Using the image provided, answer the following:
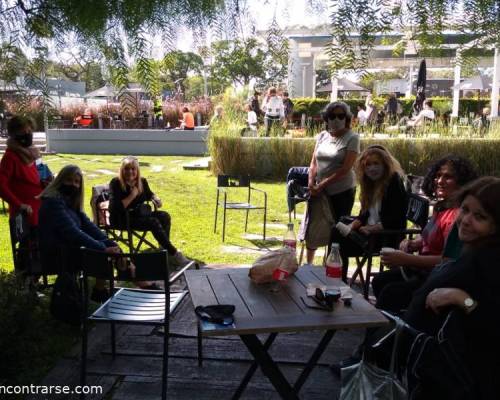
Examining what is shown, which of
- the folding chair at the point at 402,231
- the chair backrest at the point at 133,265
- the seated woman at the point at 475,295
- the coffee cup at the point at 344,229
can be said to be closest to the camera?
the seated woman at the point at 475,295

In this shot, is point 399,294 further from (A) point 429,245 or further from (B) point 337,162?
(B) point 337,162

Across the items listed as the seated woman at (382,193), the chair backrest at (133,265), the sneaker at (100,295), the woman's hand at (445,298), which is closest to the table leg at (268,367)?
the chair backrest at (133,265)

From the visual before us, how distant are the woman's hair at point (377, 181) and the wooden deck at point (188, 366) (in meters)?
1.07

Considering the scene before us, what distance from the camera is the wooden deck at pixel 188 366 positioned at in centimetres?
291

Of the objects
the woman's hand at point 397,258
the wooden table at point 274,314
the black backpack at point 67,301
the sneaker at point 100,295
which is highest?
the woman's hand at point 397,258

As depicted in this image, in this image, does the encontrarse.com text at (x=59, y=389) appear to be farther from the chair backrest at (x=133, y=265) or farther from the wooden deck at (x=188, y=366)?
the chair backrest at (x=133, y=265)

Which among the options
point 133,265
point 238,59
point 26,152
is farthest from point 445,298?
point 26,152

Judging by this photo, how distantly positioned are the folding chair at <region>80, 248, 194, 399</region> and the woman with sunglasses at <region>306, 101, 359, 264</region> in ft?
6.58

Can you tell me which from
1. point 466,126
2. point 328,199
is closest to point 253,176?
point 466,126

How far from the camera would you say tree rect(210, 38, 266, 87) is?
1972 mm

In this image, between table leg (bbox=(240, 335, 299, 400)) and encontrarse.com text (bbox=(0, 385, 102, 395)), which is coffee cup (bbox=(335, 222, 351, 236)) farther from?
encontrarse.com text (bbox=(0, 385, 102, 395))

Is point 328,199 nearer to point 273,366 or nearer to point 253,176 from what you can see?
point 273,366

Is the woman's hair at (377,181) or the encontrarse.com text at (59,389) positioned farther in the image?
the woman's hair at (377,181)

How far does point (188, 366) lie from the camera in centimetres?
321
